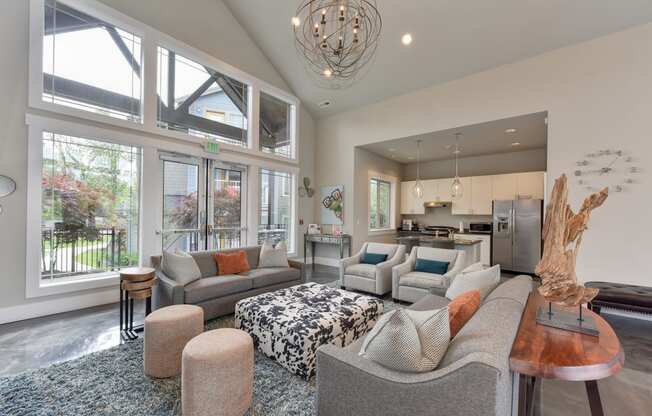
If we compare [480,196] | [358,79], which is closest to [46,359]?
[358,79]

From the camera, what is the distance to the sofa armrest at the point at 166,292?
2.99 metres

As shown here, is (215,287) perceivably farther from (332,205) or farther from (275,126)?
(275,126)

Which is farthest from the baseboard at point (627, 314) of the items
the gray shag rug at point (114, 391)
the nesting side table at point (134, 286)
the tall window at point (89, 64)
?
the tall window at point (89, 64)

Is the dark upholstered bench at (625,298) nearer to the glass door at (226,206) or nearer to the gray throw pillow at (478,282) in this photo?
the gray throw pillow at (478,282)

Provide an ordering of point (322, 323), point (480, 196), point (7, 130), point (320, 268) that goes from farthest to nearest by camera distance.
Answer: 1. point (480, 196)
2. point (320, 268)
3. point (7, 130)
4. point (322, 323)

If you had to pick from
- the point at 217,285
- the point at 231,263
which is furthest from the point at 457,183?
the point at 217,285

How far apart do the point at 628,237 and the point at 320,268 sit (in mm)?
5108

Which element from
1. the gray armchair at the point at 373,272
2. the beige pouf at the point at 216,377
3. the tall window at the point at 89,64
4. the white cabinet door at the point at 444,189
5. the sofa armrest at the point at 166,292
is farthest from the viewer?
the white cabinet door at the point at 444,189

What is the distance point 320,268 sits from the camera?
6375mm

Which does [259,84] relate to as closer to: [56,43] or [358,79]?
[358,79]

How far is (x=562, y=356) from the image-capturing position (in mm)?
1259

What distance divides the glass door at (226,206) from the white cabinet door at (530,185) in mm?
6230

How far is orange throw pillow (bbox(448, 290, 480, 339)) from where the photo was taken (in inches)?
64.9

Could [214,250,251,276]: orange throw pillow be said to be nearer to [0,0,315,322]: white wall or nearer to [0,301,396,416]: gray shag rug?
[0,301,396,416]: gray shag rug
